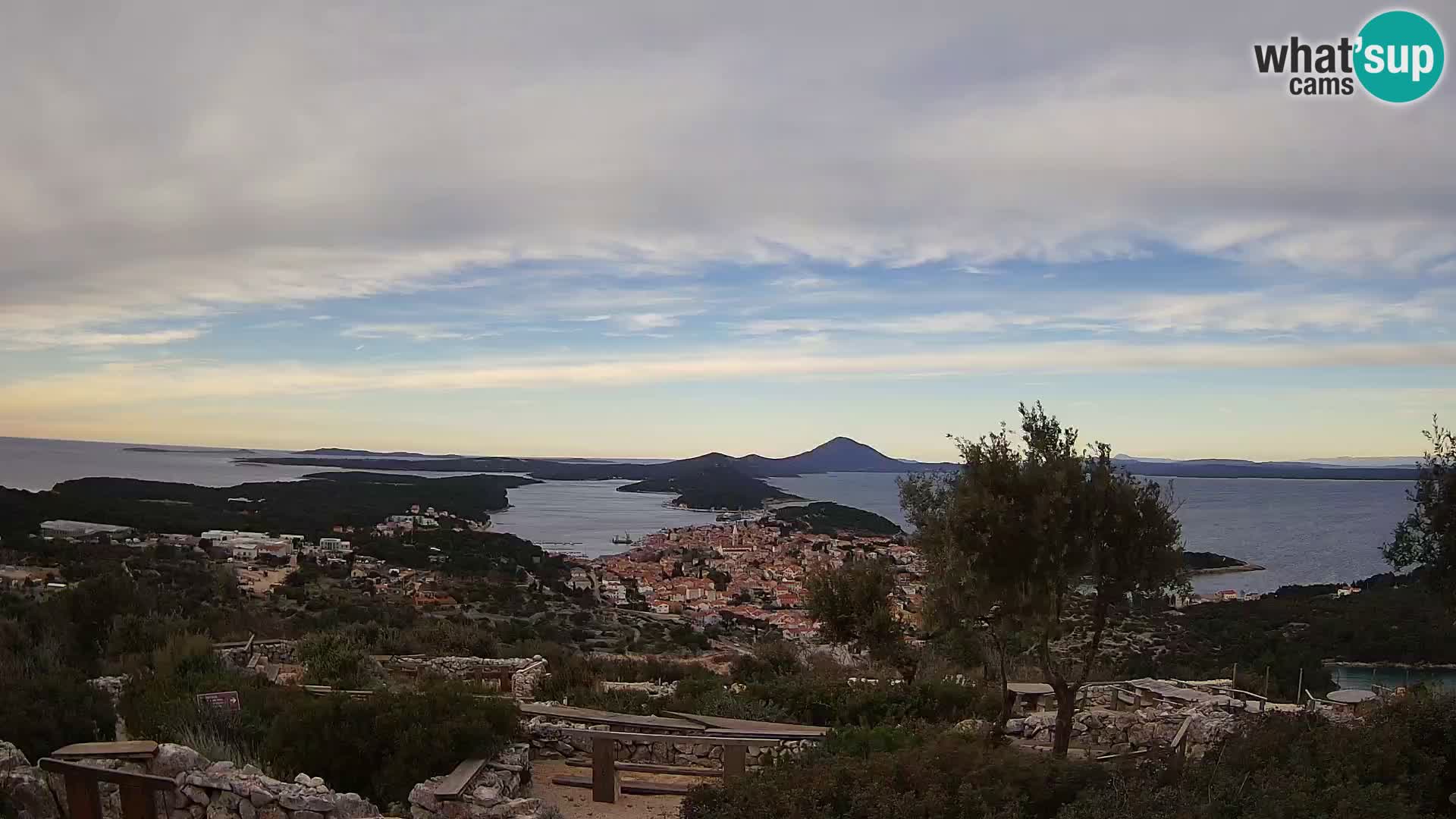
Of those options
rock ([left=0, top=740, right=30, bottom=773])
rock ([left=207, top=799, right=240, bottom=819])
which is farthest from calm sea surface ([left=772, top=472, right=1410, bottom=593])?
rock ([left=0, top=740, right=30, bottom=773])

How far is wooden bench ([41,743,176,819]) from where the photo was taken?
6.24 metres

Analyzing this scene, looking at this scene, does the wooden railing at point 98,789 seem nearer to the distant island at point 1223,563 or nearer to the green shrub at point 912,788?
the green shrub at point 912,788

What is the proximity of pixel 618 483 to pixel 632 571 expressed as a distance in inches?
3923

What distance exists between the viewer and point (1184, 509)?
1517 inches

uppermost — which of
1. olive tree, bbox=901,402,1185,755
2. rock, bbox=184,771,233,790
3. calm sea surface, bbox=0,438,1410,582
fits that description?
olive tree, bbox=901,402,1185,755

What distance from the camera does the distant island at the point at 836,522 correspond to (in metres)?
51.0

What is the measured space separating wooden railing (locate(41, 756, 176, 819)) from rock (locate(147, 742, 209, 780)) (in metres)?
0.24

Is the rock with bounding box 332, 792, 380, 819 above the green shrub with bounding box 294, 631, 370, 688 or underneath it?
above

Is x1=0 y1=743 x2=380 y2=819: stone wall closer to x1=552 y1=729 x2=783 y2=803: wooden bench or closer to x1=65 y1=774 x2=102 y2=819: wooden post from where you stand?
x1=65 y1=774 x2=102 y2=819: wooden post

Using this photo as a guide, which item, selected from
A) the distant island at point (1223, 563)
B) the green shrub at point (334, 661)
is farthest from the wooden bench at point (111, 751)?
the distant island at point (1223, 563)

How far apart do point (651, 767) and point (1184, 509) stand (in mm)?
35825

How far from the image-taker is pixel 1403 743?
684 centimetres

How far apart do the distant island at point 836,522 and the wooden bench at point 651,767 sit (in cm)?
3880

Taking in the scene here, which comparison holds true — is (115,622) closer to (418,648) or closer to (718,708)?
(418,648)
